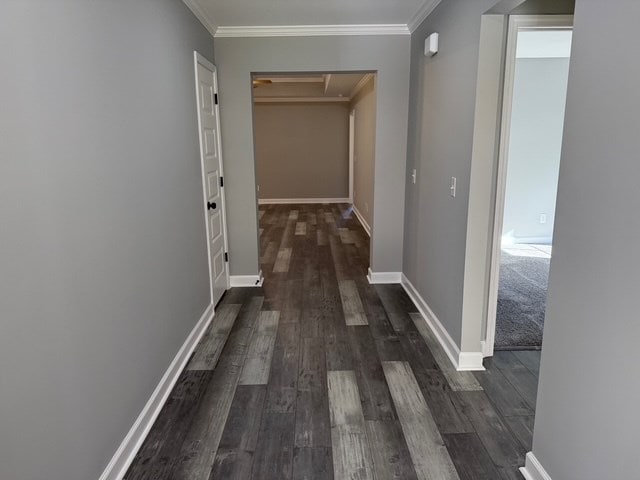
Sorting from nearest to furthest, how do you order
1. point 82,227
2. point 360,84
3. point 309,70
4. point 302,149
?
point 82,227 < point 309,70 < point 360,84 < point 302,149

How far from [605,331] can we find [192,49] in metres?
2.99

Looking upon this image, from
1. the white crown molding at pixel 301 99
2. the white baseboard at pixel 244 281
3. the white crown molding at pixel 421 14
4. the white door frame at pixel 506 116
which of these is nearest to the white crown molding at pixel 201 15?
the white crown molding at pixel 421 14

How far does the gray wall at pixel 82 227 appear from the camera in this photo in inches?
47.4

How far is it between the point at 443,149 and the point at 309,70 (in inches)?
61.8

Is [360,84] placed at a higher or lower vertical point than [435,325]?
higher

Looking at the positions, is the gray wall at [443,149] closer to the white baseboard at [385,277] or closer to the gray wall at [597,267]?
the white baseboard at [385,277]

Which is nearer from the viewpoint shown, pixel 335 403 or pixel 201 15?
pixel 335 403

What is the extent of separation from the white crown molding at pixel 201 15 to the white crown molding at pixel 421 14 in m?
1.65

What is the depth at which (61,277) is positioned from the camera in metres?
1.42

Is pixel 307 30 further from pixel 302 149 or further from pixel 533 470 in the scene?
pixel 302 149

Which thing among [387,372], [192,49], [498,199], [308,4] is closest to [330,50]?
[308,4]

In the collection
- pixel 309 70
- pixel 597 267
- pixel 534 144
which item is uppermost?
pixel 309 70

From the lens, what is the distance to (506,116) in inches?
93.7

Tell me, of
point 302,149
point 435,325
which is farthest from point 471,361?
point 302,149
